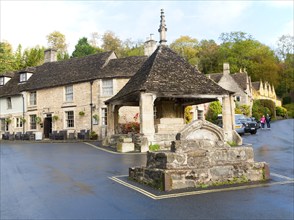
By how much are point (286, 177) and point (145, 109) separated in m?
9.38

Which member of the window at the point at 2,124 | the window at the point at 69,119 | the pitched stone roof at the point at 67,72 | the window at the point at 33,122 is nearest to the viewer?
the pitched stone roof at the point at 67,72

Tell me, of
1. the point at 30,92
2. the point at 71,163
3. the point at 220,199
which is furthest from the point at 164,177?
the point at 30,92

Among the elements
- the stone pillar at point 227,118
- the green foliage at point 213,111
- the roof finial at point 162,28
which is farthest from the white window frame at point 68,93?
the green foliage at point 213,111

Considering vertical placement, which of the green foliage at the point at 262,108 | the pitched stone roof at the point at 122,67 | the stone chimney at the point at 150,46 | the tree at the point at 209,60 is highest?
the tree at the point at 209,60

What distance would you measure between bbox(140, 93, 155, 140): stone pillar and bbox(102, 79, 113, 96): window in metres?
13.0

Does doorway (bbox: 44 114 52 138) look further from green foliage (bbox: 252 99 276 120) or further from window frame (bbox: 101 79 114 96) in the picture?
green foliage (bbox: 252 99 276 120)

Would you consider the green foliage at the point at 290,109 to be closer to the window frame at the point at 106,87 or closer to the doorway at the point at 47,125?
the window frame at the point at 106,87

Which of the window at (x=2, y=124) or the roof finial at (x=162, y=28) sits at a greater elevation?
the roof finial at (x=162, y=28)

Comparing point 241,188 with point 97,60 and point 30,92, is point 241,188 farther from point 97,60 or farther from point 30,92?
point 30,92

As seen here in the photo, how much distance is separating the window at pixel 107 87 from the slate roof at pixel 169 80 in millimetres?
9929

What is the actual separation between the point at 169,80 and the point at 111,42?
2246 inches

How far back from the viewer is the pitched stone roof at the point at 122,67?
1196 inches

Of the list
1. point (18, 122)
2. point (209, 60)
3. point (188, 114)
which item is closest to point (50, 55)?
point (18, 122)

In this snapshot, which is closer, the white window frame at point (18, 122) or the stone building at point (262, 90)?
the white window frame at point (18, 122)
